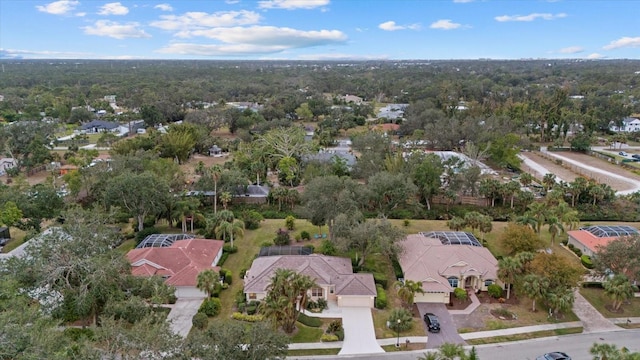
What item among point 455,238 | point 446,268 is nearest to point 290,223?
point 455,238

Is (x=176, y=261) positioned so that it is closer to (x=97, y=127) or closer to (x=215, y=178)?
(x=215, y=178)

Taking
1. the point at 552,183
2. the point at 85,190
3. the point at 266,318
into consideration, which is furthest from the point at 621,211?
the point at 85,190

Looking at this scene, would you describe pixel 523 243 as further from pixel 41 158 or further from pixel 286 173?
pixel 41 158

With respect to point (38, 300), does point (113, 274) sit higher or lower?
higher

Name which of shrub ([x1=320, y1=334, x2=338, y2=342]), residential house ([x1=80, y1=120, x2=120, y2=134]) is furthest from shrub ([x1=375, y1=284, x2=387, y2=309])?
residential house ([x1=80, y1=120, x2=120, y2=134])

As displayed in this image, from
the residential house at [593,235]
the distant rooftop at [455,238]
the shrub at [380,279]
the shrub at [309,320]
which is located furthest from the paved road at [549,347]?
the distant rooftop at [455,238]

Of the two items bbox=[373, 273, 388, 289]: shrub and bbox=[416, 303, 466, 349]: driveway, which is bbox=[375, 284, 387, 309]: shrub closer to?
bbox=[373, 273, 388, 289]: shrub
